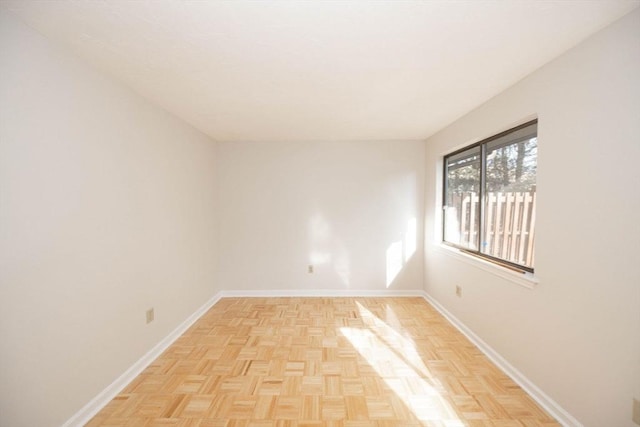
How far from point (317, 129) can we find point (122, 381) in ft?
10.5

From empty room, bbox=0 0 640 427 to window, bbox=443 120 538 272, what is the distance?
25 millimetres

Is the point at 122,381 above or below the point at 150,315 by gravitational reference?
below

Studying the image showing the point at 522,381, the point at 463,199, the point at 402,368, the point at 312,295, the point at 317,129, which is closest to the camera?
the point at 522,381

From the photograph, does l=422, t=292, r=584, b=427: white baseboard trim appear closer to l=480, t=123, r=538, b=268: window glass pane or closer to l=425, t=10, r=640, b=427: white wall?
l=425, t=10, r=640, b=427: white wall

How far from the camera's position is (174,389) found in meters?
2.15

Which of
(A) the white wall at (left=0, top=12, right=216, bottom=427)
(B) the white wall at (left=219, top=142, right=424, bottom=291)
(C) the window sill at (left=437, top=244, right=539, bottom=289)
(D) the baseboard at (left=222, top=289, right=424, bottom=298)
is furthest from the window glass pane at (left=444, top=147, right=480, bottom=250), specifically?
(A) the white wall at (left=0, top=12, right=216, bottom=427)

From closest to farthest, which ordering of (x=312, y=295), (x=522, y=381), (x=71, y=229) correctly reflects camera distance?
(x=71, y=229) < (x=522, y=381) < (x=312, y=295)

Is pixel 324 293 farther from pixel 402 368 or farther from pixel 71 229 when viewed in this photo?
pixel 71 229

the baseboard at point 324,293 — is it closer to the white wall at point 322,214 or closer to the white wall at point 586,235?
the white wall at point 322,214

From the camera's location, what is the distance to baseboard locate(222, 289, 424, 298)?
435cm

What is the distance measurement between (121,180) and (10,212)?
0.85 metres

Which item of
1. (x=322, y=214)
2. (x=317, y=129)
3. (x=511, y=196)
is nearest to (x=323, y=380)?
(x=511, y=196)

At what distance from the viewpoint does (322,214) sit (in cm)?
436

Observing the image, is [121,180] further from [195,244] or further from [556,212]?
[556,212]
